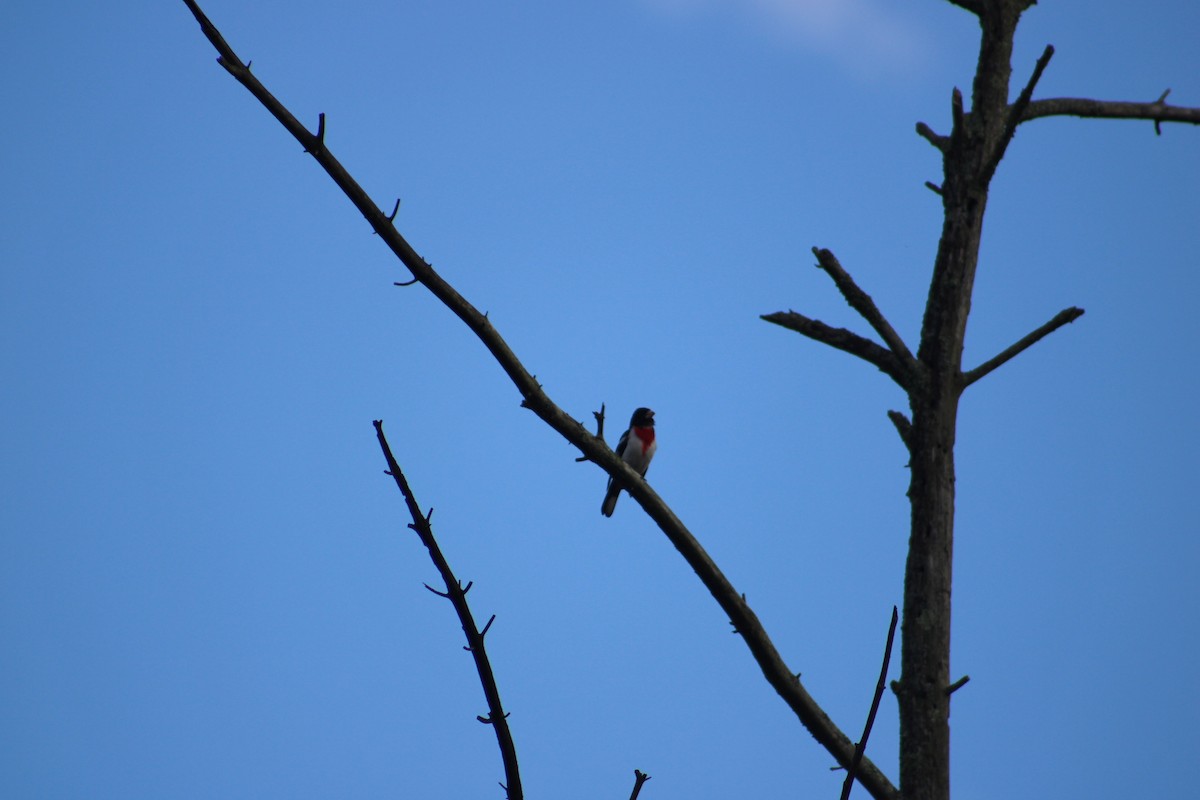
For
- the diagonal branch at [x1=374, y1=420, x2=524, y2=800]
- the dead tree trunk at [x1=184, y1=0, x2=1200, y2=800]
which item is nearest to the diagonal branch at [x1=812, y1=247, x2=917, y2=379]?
the dead tree trunk at [x1=184, y1=0, x2=1200, y2=800]

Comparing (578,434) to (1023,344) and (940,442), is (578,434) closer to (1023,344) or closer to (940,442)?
(940,442)

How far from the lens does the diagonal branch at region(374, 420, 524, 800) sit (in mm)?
1806

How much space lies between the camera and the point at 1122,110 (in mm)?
4301

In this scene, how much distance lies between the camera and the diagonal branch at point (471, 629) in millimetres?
1806

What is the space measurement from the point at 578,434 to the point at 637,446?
42.0ft

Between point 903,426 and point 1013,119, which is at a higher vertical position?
point 1013,119

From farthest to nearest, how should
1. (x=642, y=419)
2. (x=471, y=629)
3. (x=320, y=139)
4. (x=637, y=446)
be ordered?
1. (x=642, y=419)
2. (x=637, y=446)
3. (x=320, y=139)
4. (x=471, y=629)

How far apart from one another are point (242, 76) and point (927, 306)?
2.15 m

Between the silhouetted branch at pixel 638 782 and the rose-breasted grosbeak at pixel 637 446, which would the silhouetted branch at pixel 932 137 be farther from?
the rose-breasted grosbeak at pixel 637 446

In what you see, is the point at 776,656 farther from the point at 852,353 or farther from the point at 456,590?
the point at 456,590

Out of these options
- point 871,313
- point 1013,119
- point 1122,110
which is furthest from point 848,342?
point 1122,110

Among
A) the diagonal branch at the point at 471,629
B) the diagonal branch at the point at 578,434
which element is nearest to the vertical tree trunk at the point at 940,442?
the diagonal branch at the point at 578,434

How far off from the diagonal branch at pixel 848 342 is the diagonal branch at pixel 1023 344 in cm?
20

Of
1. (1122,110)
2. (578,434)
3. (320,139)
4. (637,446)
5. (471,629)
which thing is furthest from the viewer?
(637,446)
